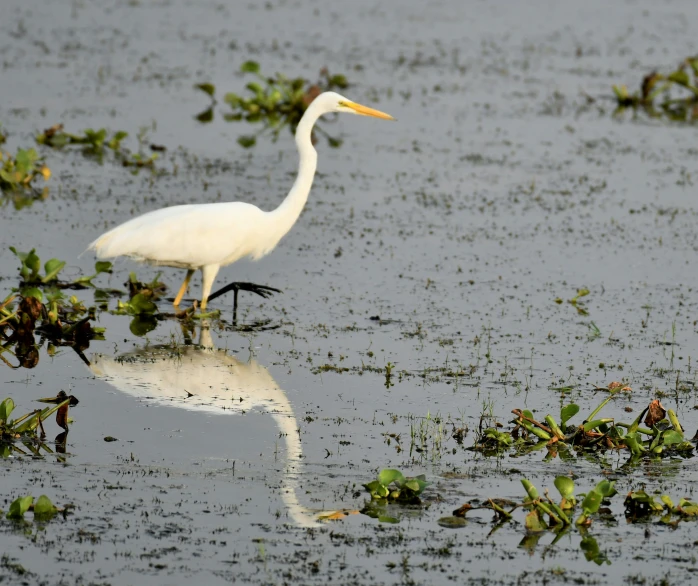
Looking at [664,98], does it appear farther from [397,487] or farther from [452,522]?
[452,522]

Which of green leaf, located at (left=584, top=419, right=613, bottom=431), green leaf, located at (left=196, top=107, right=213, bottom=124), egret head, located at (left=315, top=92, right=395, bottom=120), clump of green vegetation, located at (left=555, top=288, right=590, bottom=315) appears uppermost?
egret head, located at (left=315, top=92, right=395, bottom=120)

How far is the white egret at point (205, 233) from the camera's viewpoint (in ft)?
27.9

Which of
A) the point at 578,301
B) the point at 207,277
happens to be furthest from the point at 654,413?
the point at 207,277

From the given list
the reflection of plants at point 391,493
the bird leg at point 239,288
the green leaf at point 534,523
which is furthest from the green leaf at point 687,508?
the bird leg at point 239,288

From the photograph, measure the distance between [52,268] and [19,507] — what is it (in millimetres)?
3826

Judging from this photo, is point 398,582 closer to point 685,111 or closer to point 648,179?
point 648,179

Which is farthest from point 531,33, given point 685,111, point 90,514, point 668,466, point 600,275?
point 90,514

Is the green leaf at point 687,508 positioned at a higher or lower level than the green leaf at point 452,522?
higher

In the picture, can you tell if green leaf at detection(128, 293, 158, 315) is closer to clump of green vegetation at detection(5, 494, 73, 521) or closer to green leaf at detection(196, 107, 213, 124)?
clump of green vegetation at detection(5, 494, 73, 521)

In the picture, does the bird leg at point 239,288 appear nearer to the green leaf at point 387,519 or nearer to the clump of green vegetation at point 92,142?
the green leaf at point 387,519

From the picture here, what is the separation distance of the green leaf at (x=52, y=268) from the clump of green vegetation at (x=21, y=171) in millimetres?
2987

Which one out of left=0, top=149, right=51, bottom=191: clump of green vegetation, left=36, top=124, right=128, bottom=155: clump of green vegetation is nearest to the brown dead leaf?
left=0, top=149, right=51, bottom=191: clump of green vegetation

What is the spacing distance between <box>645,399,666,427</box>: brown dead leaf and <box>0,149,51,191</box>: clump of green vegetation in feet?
22.9

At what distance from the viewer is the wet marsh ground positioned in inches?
202
